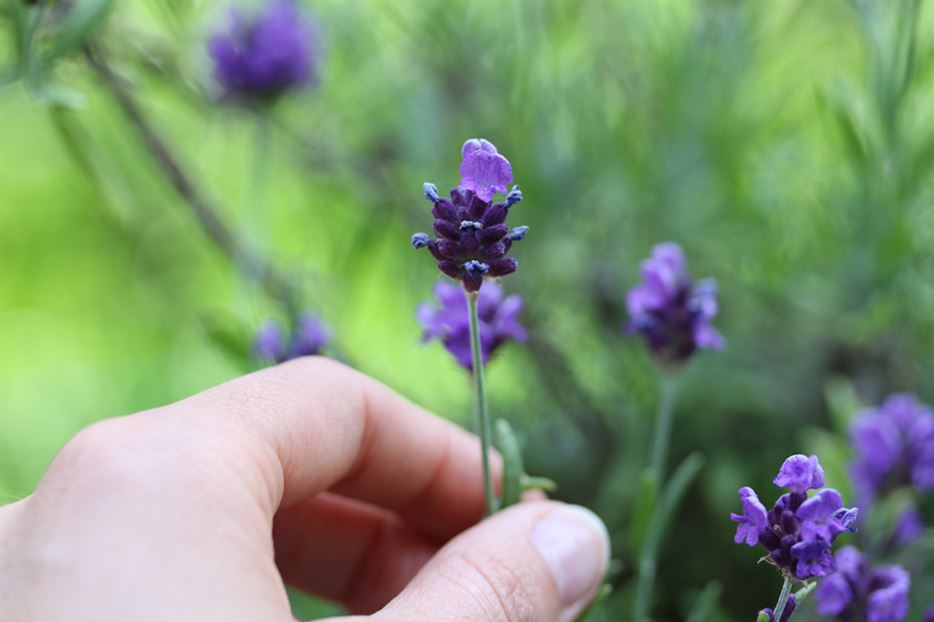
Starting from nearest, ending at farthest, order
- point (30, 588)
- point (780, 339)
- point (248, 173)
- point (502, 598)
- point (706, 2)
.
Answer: point (30, 588)
point (502, 598)
point (780, 339)
point (706, 2)
point (248, 173)

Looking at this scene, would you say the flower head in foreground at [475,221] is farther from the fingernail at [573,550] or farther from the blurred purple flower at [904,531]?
the blurred purple flower at [904,531]

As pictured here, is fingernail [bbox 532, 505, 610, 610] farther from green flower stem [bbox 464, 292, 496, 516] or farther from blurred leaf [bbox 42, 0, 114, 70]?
blurred leaf [bbox 42, 0, 114, 70]

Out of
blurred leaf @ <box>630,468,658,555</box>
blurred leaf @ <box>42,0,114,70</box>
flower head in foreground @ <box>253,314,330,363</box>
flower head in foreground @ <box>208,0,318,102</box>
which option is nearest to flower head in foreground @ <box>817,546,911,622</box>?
blurred leaf @ <box>630,468,658,555</box>

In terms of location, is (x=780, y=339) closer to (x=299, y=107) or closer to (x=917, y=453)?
(x=917, y=453)

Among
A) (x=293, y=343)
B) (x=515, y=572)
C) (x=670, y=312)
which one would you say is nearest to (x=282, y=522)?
(x=293, y=343)

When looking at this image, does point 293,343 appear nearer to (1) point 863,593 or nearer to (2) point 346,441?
(2) point 346,441

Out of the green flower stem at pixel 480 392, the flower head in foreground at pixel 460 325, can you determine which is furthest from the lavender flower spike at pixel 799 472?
the flower head in foreground at pixel 460 325

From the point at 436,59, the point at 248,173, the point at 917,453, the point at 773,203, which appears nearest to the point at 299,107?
the point at 436,59

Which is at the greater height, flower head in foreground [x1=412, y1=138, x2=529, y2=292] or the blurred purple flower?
flower head in foreground [x1=412, y1=138, x2=529, y2=292]
